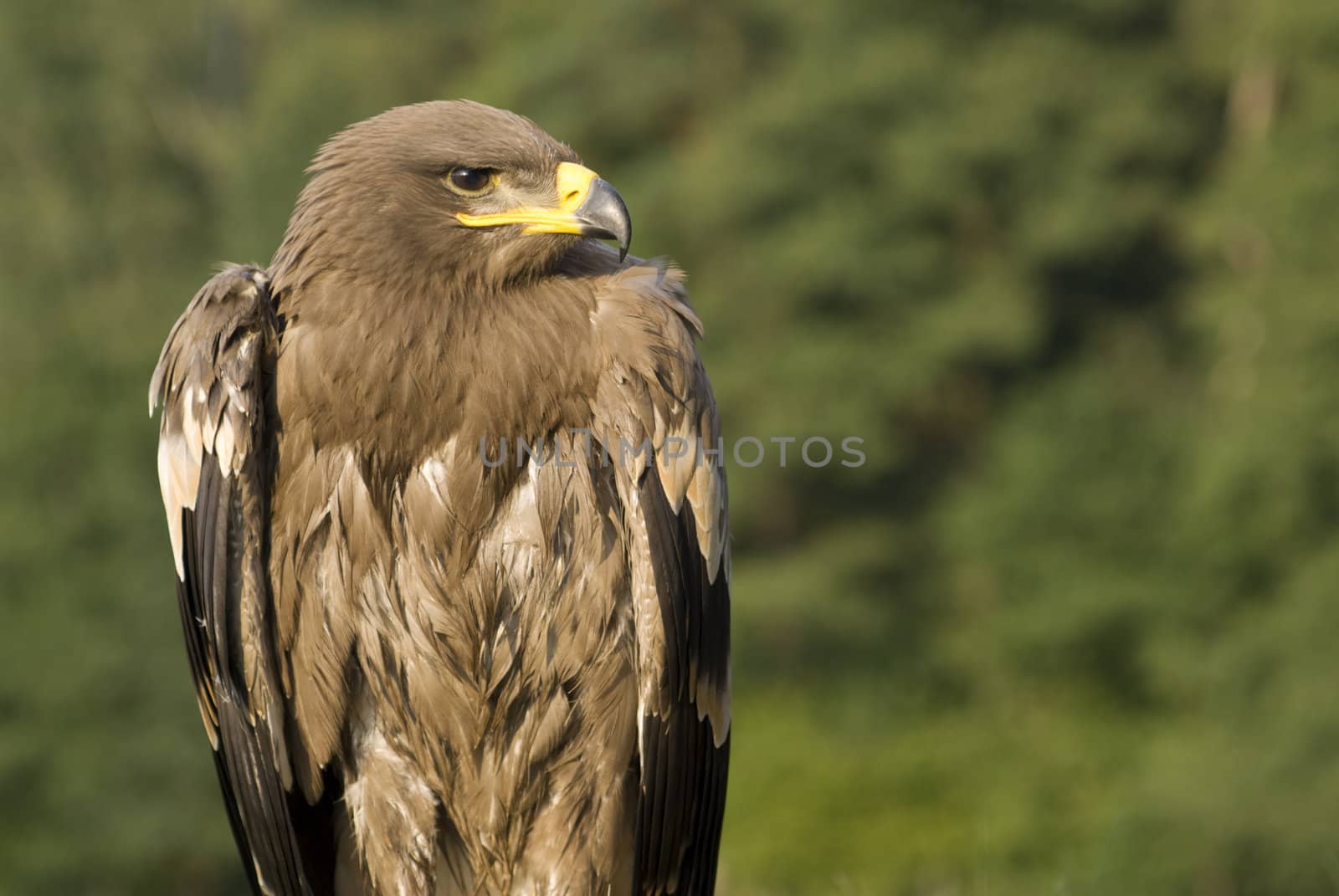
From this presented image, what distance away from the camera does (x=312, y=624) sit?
424 cm

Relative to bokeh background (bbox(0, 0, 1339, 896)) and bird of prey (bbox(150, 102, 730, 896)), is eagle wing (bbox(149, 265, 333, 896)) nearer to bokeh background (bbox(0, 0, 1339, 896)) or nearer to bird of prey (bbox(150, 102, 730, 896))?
bird of prey (bbox(150, 102, 730, 896))

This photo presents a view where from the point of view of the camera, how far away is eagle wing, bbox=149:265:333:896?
4.14 metres

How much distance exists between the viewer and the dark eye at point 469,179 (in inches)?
170

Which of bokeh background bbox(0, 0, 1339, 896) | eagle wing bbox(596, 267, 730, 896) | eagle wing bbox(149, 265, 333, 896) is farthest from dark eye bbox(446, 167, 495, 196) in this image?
bokeh background bbox(0, 0, 1339, 896)

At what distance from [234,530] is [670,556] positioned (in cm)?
112

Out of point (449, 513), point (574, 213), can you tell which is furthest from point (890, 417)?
point (449, 513)

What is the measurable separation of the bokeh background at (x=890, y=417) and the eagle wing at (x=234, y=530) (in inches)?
699

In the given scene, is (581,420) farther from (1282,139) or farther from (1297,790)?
(1282,139)

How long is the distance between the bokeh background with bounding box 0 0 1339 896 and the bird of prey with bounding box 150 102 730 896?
17617 mm

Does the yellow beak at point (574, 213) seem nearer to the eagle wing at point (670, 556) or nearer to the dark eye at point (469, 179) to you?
the dark eye at point (469, 179)

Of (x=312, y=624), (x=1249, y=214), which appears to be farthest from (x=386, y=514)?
(x=1249, y=214)

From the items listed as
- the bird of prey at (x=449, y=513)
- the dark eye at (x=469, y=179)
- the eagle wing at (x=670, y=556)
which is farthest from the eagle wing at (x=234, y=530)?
the eagle wing at (x=670, y=556)

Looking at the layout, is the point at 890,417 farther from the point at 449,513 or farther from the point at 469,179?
the point at 449,513

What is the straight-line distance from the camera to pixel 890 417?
83.1ft
